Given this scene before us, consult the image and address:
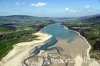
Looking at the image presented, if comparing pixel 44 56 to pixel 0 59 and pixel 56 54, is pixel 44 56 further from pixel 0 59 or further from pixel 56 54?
pixel 0 59

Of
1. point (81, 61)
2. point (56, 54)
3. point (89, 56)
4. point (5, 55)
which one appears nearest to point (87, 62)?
point (81, 61)

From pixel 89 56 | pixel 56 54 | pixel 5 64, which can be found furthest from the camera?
pixel 56 54

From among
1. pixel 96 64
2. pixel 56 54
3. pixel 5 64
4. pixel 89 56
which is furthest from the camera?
pixel 56 54

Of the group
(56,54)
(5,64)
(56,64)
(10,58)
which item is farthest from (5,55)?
(56,64)

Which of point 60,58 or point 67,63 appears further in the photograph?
point 60,58

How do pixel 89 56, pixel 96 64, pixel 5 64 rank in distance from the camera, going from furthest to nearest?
1. pixel 89 56
2. pixel 5 64
3. pixel 96 64

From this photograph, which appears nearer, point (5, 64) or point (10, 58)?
point (5, 64)

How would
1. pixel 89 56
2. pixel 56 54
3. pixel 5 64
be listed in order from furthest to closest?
pixel 56 54 → pixel 89 56 → pixel 5 64

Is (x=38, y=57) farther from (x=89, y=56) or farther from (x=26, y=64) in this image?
(x=89, y=56)
